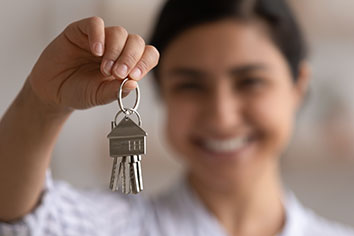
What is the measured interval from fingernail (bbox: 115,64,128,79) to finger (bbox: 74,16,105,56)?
0.02 m

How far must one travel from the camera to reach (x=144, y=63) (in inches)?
18.9

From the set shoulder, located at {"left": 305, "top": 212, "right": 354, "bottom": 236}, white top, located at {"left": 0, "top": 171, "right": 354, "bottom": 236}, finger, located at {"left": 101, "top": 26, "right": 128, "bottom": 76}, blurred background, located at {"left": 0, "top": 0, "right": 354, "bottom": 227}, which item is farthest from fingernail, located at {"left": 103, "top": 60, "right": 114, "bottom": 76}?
blurred background, located at {"left": 0, "top": 0, "right": 354, "bottom": 227}

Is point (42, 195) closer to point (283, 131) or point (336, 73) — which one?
point (283, 131)

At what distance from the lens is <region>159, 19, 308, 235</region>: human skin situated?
90 cm

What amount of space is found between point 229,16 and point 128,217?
0.36m

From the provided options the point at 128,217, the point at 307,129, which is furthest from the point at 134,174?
the point at 307,129

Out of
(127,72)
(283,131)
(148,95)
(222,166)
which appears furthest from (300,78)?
(127,72)

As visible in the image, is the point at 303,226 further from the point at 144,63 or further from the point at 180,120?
the point at 144,63

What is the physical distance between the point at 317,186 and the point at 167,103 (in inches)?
29.5

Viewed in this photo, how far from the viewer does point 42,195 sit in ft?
2.17

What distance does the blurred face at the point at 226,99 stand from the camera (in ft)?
2.95

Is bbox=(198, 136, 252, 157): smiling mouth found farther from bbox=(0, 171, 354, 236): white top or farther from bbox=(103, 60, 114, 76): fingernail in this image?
bbox=(103, 60, 114, 76): fingernail

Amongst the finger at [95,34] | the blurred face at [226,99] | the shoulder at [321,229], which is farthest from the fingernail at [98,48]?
the shoulder at [321,229]

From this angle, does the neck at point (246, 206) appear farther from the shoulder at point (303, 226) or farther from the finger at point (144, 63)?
the finger at point (144, 63)
